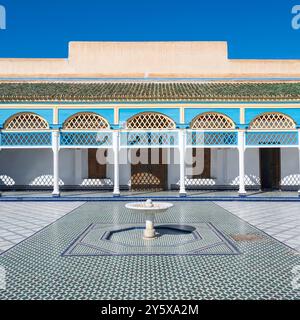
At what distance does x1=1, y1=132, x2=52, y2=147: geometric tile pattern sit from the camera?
10195mm

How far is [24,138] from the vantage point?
1026cm

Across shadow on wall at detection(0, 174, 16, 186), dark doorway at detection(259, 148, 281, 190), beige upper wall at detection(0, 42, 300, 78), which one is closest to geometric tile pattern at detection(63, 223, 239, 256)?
dark doorway at detection(259, 148, 281, 190)

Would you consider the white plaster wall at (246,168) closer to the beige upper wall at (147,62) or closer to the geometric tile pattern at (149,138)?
the geometric tile pattern at (149,138)

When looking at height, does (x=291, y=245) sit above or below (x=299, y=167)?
below

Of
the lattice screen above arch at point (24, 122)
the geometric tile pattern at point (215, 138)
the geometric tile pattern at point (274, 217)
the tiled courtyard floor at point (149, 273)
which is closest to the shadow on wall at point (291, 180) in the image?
the geometric tile pattern at point (274, 217)

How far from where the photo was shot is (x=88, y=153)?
1215cm

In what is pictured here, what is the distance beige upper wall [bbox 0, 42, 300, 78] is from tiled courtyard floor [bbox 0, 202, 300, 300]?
10.5m

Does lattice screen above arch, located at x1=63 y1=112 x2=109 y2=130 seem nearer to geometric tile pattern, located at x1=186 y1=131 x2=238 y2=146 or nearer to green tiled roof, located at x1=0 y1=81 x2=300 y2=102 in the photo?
green tiled roof, located at x1=0 y1=81 x2=300 y2=102

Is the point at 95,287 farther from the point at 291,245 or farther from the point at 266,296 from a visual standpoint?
the point at 291,245

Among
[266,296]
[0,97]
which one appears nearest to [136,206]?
[266,296]

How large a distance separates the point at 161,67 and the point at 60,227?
10274 millimetres

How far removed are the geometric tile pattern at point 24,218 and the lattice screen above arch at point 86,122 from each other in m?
2.29

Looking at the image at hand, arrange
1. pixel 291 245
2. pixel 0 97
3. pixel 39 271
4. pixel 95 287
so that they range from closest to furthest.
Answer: pixel 95 287 → pixel 39 271 → pixel 291 245 → pixel 0 97

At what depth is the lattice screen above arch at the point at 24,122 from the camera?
1014 cm
